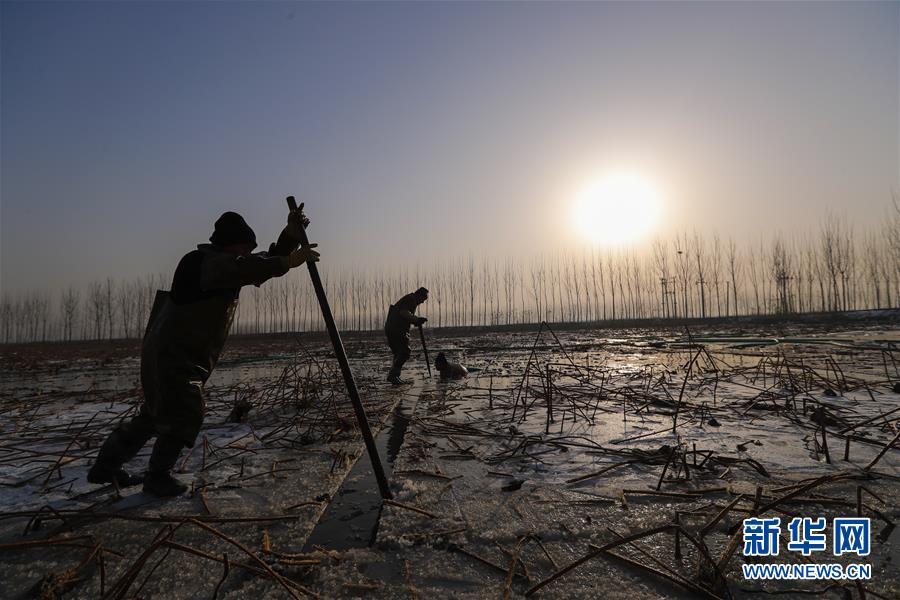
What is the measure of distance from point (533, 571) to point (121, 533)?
2.03m

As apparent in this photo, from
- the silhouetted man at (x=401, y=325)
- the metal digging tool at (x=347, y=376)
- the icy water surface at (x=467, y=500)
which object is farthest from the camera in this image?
the silhouetted man at (x=401, y=325)

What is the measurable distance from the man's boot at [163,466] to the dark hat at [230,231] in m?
1.28

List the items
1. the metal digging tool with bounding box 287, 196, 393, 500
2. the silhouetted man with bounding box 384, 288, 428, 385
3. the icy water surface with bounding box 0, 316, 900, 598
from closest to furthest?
the icy water surface with bounding box 0, 316, 900, 598
the metal digging tool with bounding box 287, 196, 393, 500
the silhouetted man with bounding box 384, 288, 428, 385

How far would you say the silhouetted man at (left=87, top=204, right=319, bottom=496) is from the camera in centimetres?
240

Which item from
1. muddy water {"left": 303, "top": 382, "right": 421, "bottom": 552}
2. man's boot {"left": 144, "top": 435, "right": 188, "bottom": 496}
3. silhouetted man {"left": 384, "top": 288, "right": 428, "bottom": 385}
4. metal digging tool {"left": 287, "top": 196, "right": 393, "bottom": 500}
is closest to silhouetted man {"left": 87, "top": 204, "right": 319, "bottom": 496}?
man's boot {"left": 144, "top": 435, "right": 188, "bottom": 496}

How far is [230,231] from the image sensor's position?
2.70 meters

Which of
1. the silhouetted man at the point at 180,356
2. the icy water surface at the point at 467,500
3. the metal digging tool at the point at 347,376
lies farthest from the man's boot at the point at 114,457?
the metal digging tool at the point at 347,376

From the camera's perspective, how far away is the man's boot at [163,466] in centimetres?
242

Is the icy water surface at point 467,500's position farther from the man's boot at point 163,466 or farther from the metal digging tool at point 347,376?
the metal digging tool at point 347,376

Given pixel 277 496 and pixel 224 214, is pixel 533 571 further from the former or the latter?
pixel 224 214

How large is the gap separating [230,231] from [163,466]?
154 centimetres

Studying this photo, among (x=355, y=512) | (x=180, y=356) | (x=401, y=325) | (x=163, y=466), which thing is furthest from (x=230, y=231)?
(x=401, y=325)

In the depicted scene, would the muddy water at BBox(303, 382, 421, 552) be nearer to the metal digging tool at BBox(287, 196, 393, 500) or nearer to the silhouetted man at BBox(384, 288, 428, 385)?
the metal digging tool at BBox(287, 196, 393, 500)

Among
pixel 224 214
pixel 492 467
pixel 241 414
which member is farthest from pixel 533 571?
pixel 241 414
